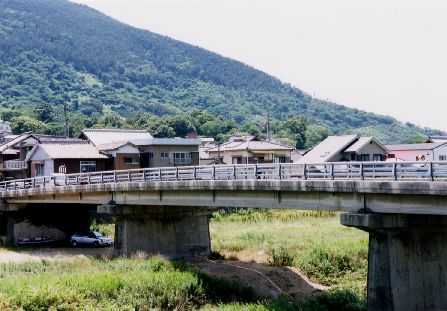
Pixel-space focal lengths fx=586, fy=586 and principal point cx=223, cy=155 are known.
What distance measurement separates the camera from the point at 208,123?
150m

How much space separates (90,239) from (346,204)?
2722 centimetres

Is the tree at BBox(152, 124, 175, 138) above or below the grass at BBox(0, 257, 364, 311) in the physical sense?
above

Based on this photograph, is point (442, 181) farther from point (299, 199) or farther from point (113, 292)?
point (113, 292)

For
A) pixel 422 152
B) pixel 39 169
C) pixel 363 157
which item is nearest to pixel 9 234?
pixel 39 169

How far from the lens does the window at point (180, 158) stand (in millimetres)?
57594

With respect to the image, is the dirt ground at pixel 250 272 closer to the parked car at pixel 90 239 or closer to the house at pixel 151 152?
the parked car at pixel 90 239

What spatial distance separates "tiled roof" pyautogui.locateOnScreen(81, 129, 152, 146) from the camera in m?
61.8

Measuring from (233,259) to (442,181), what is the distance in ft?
69.1

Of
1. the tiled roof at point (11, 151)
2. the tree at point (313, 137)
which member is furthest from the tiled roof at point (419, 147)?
the tree at point (313, 137)

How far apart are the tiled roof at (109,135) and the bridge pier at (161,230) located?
23336 millimetres

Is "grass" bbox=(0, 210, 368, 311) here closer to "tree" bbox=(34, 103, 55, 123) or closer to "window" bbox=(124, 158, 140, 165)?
"window" bbox=(124, 158, 140, 165)

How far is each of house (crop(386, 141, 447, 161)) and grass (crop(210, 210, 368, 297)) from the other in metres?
17.8

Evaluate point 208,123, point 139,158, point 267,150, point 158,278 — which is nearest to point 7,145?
point 139,158

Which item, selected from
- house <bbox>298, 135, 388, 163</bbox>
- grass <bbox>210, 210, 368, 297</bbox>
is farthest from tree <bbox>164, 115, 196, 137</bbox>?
grass <bbox>210, 210, 368, 297</bbox>
